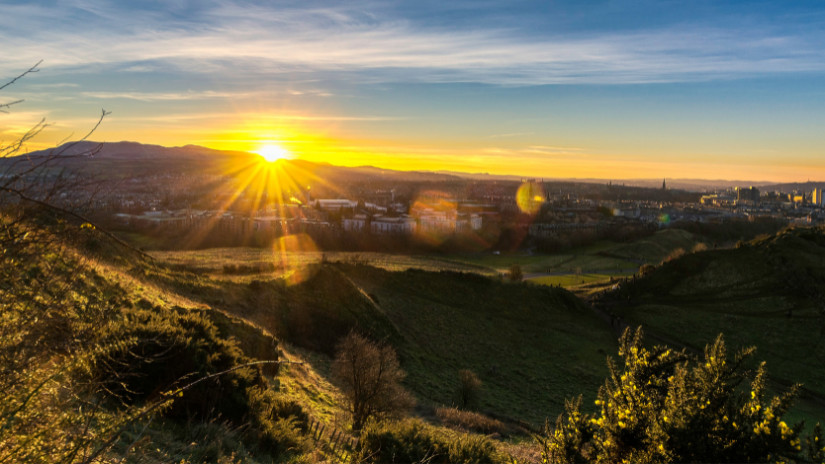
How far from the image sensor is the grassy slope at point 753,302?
3512 centimetres

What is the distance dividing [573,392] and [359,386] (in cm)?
1688

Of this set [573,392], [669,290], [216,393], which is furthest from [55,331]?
[669,290]

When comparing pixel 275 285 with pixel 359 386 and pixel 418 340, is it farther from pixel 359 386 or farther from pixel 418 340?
pixel 359 386

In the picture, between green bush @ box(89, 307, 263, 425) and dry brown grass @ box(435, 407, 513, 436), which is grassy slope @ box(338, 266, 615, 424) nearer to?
dry brown grass @ box(435, 407, 513, 436)

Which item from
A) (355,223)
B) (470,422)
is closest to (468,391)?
(470,422)

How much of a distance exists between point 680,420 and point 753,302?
4648 centimetres

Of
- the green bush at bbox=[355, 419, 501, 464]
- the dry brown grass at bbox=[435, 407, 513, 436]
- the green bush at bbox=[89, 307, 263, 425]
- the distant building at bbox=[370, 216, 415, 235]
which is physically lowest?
Result: the dry brown grass at bbox=[435, 407, 513, 436]

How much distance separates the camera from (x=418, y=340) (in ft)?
103

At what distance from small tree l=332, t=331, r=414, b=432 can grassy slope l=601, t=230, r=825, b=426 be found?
26116 millimetres

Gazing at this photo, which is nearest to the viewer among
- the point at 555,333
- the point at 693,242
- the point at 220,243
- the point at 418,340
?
the point at 418,340

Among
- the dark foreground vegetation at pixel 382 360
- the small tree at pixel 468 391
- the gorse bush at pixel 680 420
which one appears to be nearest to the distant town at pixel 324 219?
the dark foreground vegetation at pixel 382 360

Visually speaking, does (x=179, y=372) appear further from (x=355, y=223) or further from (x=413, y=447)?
(x=355, y=223)

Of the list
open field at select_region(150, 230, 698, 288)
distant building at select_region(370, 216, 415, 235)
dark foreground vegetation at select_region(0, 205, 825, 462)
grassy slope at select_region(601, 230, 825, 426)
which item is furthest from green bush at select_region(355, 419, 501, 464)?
distant building at select_region(370, 216, 415, 235)

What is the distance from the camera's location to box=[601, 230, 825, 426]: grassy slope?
3512 centimetres
